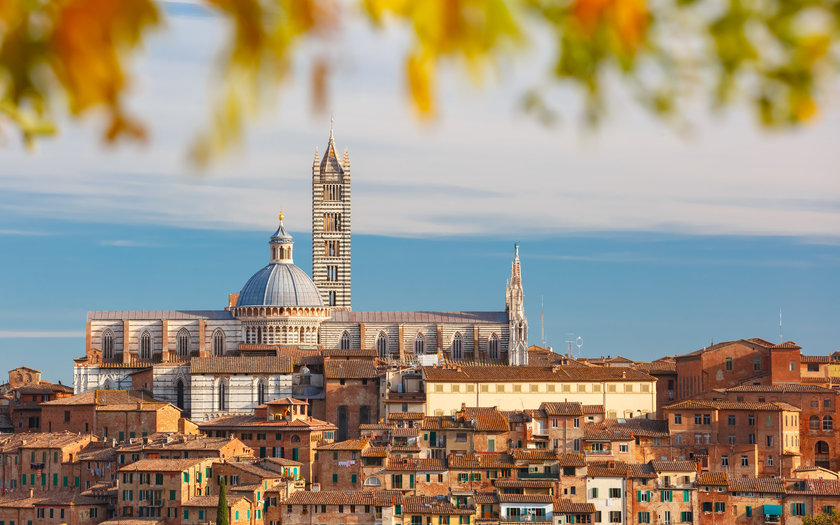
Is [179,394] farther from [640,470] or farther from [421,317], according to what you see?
[640,470]

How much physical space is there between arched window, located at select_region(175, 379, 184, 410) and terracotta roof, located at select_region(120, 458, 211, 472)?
45.4ft

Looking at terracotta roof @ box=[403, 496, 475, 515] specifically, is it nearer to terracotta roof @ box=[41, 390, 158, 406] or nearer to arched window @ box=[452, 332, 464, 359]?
terracotta roof @ box=[41, 390, 158, 406]

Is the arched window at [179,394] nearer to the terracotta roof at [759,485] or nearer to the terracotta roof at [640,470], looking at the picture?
the terracotta roof at [640,470]

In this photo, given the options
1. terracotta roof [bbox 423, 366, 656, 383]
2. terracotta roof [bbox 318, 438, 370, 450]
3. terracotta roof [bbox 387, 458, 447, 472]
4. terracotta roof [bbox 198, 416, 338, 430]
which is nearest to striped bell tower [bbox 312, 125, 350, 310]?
terracotta roof [bbox 423, 366, 656, 383]

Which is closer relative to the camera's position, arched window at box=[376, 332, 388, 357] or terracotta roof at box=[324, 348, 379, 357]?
terracotta roof at box=[324, 348, 379, 357]

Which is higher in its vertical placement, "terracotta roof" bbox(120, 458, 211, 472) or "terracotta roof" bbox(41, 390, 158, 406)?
"terracotta roof" bbox(41, 390, 158, 406)

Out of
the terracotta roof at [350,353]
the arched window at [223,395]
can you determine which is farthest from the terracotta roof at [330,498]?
the terracotta roof at [350,353]

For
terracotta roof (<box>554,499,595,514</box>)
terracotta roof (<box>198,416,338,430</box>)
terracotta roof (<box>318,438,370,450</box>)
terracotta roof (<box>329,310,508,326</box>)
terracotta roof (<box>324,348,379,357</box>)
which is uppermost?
terracotta roof (<box>329,310,508,326</box>)

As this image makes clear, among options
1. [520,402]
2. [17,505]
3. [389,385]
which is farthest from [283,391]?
[17,505]

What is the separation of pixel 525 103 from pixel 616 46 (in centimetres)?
24

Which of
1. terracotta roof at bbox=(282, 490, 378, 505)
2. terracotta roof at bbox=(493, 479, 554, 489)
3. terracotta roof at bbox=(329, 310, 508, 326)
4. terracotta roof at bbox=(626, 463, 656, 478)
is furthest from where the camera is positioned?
terracotta roof at bbox=(329, 310, 508, 326)

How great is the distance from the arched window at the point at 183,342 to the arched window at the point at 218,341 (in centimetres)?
134

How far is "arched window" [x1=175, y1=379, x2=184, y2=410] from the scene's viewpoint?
61.4m

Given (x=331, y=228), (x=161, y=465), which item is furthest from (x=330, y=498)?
(x=331, y=228)
